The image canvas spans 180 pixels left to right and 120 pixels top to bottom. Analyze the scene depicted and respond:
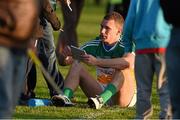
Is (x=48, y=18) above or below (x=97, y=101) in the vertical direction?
above

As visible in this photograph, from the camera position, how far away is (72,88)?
10.0 meters

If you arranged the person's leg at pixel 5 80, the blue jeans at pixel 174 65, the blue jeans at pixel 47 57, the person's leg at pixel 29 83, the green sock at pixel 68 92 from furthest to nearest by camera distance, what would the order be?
the blue jeans at pixel 47 57 < the person's leg at pixel 29 83 < the green sock at pixel 68 92 < the blue jeans at pixel 174 65 < the person's leg at pixel 5 80

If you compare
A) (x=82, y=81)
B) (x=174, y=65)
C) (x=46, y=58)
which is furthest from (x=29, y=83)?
(x=174, y=65)

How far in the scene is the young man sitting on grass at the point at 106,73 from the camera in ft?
32.0

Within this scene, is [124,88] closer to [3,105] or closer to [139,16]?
[139,16]

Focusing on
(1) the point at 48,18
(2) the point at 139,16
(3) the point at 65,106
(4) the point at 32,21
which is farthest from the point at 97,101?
(4) the point at 32,21

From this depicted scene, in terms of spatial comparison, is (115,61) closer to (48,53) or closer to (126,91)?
(126,91)

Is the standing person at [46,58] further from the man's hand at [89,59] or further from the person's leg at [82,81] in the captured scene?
the man's hand at [89,59]


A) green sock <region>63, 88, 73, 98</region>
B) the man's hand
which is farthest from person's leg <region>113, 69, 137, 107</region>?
green sock <region>63, 88, 73, 98</region>

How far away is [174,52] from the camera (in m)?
6.30

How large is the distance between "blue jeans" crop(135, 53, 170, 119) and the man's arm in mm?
1769

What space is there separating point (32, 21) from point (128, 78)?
4306 millimetres

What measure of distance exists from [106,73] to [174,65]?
12.7 ft

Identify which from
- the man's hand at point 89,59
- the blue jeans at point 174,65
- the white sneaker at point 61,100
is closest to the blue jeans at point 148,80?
the blue jeans at point 174,65
